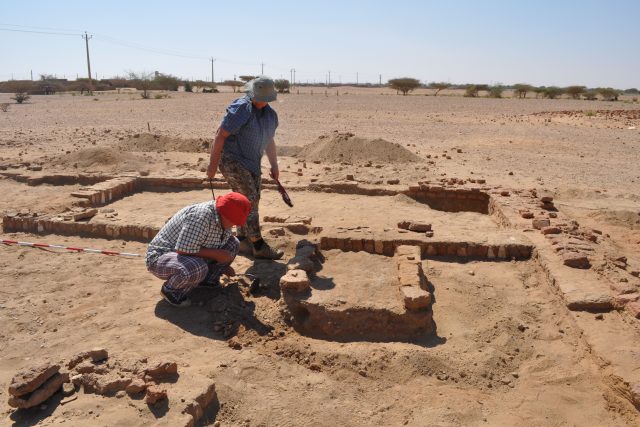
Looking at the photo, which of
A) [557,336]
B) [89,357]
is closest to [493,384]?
[557,336]

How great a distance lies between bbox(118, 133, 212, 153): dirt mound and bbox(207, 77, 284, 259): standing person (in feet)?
23.5

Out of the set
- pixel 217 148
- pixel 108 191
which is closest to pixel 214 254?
pixel 217 148

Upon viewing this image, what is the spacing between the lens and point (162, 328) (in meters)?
4.21

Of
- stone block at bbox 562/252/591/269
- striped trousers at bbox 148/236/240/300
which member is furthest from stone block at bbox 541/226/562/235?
striped trousers at bbox 148/236/240/300

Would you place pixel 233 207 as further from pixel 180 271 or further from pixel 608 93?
pixel 608 93

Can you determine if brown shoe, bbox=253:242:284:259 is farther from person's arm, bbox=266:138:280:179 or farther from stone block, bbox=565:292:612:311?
stone block, bbox=565:292:612:311

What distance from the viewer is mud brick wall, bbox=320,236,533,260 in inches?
224

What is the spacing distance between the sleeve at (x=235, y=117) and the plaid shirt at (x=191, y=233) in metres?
0.95

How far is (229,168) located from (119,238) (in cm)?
205

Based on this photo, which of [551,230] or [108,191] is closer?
[551,230]

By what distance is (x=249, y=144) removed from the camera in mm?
5367

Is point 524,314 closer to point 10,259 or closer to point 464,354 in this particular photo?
point 464,354

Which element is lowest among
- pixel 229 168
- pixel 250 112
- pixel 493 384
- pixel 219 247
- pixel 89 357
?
pixel 493 384

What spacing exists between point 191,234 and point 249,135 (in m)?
1.39
